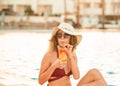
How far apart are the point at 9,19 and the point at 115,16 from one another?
1385 centimetres

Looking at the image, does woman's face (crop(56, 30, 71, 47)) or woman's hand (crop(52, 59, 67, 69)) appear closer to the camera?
woman's hand (crop(52, 59, 67, 69))

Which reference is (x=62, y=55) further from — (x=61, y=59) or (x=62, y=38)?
A: (x=62, y=38)

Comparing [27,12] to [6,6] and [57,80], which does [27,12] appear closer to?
[6,6]

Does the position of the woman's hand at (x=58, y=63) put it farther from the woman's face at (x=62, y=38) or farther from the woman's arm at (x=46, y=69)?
the woman's face at (x=62, y=38)

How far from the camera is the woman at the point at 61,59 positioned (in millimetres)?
3562

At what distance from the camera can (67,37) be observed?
12.0ft

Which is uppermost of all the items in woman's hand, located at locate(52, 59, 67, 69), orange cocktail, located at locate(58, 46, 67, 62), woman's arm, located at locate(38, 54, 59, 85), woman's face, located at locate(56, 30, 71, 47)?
woman's face, located at locate(56, 30, 71, 47)

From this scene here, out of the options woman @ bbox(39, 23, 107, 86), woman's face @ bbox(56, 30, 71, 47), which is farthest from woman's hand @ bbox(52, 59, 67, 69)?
woman's face @ bbox(56, 30, 71, 47)

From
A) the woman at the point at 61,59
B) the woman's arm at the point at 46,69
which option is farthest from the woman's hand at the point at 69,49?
the woman's arm at the point at 46,69

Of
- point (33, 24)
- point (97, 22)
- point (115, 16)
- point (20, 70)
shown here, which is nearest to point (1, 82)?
point (20, 70)

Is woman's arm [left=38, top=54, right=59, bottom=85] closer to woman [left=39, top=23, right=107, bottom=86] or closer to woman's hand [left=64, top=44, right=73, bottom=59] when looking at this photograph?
woman [left=39, top=23, right=107, bottom=86]

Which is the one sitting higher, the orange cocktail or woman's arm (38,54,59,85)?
the orange cocktail

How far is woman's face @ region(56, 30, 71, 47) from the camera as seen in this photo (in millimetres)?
3617

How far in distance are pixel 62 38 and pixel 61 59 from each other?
205 mm
